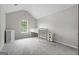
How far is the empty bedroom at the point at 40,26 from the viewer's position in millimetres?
3326

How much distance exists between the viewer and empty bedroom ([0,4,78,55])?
3.33m

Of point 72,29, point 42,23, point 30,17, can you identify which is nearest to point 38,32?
point 42,23

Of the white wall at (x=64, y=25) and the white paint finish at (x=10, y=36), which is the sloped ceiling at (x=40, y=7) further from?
the white paint finish at (x=10, y=36)

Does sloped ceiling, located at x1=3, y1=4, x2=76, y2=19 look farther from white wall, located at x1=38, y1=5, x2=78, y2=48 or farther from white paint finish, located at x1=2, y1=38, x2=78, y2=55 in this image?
white paint finish, located at x1=2, y1=38, x2=78, y2=55

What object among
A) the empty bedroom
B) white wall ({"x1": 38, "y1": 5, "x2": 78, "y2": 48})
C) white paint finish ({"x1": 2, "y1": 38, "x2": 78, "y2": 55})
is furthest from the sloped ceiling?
white paint finish ({"x1": 2, "y1": 38, "x2": 78, "y2": 55})

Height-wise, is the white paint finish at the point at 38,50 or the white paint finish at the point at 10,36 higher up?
the white paint finish at the point at 10,36

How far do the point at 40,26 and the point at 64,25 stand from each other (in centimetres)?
161

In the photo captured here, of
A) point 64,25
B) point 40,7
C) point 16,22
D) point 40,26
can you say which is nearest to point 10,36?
point 16,22

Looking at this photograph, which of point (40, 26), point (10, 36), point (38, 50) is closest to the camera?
point (38, 50)

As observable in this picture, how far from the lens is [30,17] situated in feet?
15.7

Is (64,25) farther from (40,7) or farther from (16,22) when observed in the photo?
(16,22)

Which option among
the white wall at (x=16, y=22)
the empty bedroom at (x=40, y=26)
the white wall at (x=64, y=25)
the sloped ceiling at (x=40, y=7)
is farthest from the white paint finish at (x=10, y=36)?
the white wall at (x=64, y=25)

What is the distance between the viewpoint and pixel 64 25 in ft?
12.3
